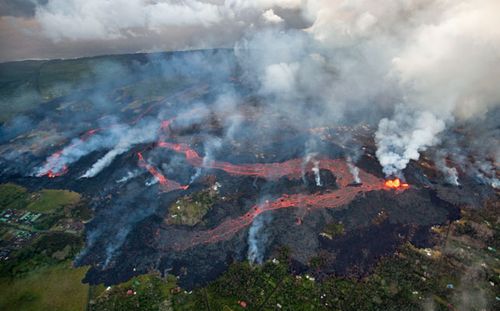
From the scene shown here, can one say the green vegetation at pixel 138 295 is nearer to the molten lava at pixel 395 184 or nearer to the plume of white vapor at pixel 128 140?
the plume of white vapor at pixel 128 140

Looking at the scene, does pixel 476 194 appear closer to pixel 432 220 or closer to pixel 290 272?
pixel 432 220

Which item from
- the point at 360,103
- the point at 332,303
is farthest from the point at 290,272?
the point at 360,103

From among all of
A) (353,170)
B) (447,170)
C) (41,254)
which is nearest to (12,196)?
(41,254)

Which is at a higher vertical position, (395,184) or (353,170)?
(353,170)

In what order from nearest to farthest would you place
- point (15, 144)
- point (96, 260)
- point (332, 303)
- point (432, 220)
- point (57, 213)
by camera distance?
point (332, 303), point (96, 260), point (432, 220), point (57, 213), point (15, 144)

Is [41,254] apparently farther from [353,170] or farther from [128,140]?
[353,170]

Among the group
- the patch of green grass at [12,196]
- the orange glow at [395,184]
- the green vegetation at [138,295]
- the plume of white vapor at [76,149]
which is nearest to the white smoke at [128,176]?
the patch of green grass at [12,196]
